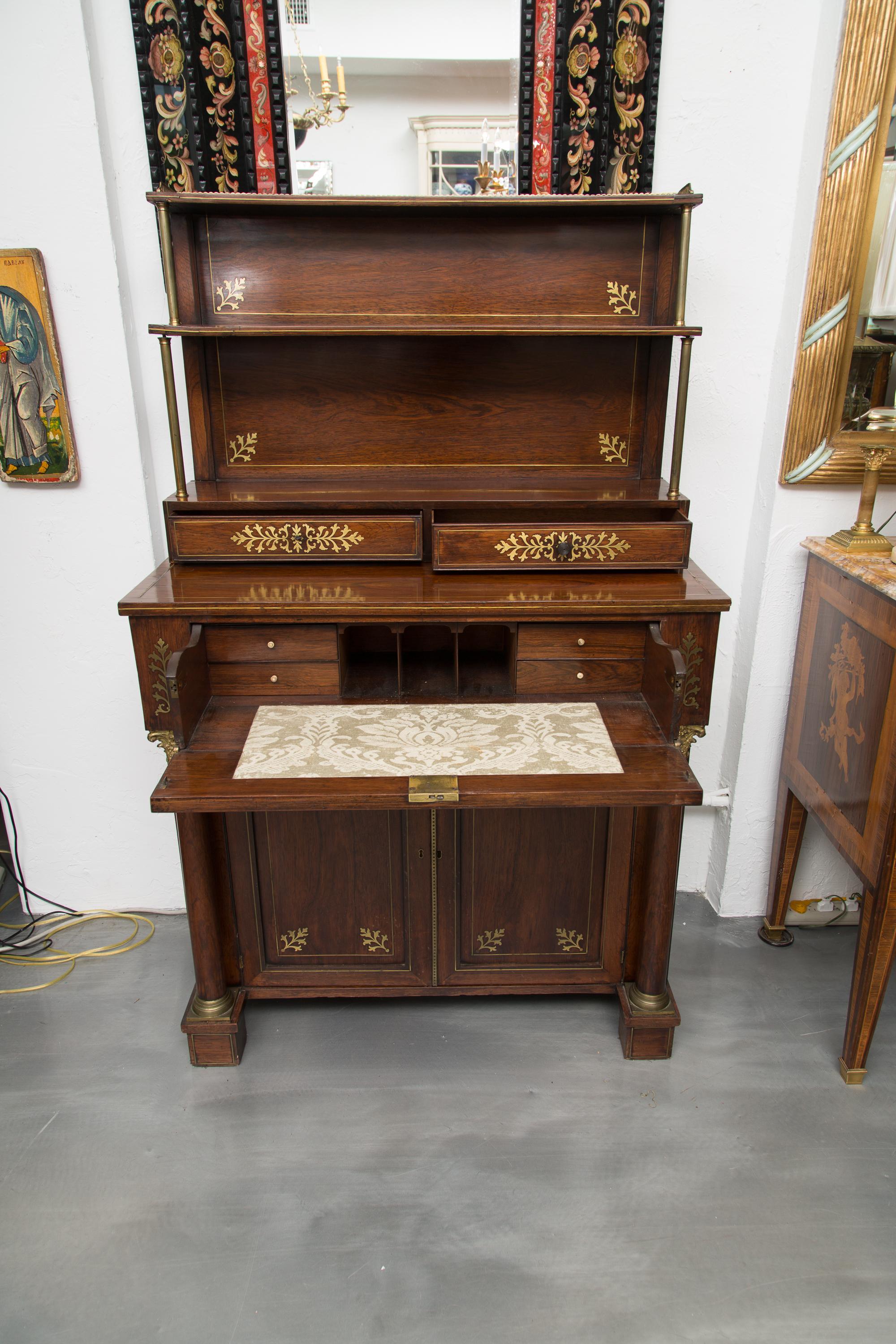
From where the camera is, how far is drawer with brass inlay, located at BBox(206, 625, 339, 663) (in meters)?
1.96

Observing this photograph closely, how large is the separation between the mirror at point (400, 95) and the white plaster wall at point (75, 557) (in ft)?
1.57

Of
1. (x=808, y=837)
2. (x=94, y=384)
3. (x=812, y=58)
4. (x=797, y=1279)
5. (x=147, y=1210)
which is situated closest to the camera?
(x=797, y=1279)

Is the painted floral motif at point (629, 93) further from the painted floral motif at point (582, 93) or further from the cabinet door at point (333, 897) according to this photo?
the cabinet door at point (333, 897)

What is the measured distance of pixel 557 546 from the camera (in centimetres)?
201

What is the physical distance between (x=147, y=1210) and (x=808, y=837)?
205 centimetres

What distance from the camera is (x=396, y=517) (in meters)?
2.04

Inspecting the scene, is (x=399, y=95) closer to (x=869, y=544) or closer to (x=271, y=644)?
(x=271, y=644)

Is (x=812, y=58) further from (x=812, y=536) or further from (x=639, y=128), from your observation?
(x=812, y=536)

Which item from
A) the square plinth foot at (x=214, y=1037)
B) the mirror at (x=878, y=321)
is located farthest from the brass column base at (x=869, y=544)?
the square plinth foot at (x=214, y=1037)

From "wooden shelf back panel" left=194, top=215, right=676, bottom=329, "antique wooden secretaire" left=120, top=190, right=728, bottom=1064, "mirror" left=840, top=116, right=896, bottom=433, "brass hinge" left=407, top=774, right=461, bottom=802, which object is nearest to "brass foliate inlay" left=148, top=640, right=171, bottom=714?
"antique wooden secretaire" left=120, top=190, right=728, bottom=1064

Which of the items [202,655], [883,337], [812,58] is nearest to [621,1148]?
[202,655]

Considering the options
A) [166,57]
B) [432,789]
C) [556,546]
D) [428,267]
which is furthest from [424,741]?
[166,57]

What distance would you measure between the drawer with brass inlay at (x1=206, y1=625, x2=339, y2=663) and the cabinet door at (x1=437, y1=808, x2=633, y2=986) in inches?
21.1

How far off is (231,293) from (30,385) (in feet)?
2.06
